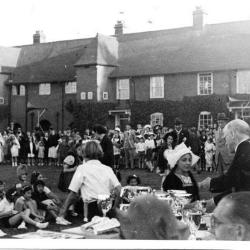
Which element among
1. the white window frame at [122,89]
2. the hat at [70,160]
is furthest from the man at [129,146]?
the white window frame at [122,89]

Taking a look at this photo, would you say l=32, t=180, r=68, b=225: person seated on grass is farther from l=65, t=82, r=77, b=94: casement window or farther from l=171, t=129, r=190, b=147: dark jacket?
l=65, t=82, r=77, b=94: casement window

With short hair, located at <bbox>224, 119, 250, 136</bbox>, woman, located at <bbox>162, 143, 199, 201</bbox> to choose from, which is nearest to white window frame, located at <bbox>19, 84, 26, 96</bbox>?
woman, located at <bbox>162, 143, 199, 201</bbox>

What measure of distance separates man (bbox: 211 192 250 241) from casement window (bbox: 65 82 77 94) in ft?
112

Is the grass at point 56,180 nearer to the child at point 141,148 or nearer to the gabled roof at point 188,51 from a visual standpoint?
the child at point 141,148

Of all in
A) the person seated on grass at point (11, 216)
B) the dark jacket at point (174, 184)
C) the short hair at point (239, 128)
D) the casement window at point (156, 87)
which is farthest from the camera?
the casement window at point (156, 87)

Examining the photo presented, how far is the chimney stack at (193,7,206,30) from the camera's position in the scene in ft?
107

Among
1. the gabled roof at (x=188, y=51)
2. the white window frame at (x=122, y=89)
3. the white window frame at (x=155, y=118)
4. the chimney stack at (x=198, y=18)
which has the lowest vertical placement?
the white window frame at (x=155, y=118)

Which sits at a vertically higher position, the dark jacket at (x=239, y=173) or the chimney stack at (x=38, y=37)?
the chimney stack at (x=38, y=37)

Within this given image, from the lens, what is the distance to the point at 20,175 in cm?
779

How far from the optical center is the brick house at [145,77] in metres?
28.8

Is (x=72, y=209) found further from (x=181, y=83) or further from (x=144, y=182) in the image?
(x=181, y=83)

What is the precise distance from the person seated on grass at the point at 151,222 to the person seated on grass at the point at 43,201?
551 cm

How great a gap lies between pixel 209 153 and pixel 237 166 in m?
12.3

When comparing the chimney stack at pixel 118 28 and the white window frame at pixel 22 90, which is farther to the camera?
the chimney stack at pixel 118 28
